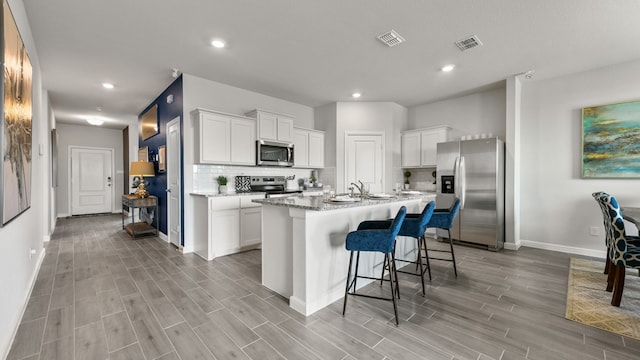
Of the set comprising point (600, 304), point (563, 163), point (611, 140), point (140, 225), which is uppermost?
point (611, 140)

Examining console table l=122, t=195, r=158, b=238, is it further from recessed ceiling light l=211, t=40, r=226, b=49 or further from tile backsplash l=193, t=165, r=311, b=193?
recessed ceiling light l=211, t=40, r=226, b=49

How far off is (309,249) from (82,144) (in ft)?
30.2

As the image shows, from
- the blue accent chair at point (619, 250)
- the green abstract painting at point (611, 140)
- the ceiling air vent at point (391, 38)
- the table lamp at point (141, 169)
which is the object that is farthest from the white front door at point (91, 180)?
the green abstract painting at point (611, 140)

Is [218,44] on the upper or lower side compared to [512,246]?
upper

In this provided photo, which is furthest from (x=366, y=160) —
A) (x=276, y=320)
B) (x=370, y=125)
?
(x=276, y=320)

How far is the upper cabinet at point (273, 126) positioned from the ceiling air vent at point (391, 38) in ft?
7.74

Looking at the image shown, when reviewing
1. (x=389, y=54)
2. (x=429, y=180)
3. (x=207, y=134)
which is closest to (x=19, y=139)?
(x=207, y=134)

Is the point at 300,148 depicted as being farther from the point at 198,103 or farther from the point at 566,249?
the point at 566,249

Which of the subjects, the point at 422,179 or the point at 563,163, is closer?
the point at 563,163

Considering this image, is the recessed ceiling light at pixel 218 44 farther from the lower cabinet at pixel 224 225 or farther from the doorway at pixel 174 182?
the lower cabinet at pixel 224 225

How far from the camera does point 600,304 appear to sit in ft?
7.96

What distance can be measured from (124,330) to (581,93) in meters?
6.16

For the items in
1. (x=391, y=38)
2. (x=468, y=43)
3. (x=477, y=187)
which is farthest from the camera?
(x=477, y=187)

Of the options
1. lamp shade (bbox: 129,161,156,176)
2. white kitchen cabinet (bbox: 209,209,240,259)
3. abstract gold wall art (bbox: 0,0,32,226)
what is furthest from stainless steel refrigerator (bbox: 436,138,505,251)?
lamp shade (bbox: 129,161,156,176)
